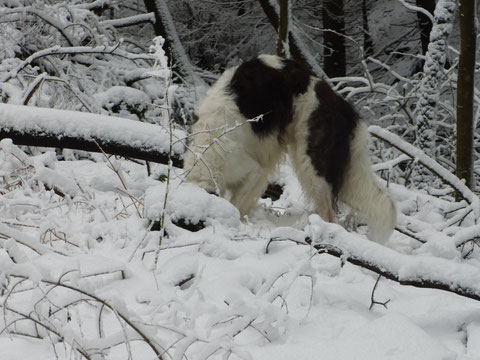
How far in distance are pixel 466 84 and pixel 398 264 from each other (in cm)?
360

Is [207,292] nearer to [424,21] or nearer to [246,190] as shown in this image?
[246,190]

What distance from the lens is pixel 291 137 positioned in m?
4.84

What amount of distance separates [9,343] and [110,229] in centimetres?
148

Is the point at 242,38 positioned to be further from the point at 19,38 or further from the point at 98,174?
the point at 98,174

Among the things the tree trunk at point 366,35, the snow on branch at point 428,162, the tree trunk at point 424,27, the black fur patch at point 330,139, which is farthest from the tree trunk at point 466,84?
the tree trunk at point 366,35

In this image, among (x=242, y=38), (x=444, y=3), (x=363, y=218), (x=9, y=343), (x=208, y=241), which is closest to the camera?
(x=9, y=343)

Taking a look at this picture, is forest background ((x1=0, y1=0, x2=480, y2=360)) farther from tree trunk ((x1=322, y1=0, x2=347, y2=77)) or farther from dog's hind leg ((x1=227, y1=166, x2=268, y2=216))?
tree trunk ((x1=322, y1=0, x2=347, y2=77))

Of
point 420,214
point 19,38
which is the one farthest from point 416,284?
point 19,38

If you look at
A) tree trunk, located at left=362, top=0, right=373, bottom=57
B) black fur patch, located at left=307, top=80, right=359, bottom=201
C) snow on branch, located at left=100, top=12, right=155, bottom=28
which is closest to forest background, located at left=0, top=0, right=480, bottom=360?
black fur patch, located at left=307, top=80, right=359, bottom=201

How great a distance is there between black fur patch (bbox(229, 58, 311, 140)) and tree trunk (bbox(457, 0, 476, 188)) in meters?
1.70

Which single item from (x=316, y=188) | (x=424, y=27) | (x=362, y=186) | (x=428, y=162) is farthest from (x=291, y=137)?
(x=424, y=27)

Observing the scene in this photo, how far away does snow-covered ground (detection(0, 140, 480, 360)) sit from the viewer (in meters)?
1.84

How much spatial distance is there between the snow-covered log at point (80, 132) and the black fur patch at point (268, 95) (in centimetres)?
61

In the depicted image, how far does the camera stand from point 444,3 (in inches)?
265
